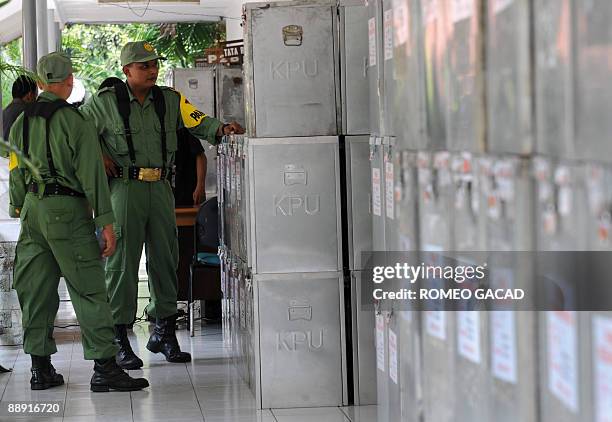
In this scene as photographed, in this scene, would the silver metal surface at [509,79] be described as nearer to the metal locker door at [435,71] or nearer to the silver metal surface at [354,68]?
the metal locker door at [435,71]

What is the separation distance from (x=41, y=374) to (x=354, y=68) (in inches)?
91.0

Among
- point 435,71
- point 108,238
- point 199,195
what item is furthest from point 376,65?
point 199,195

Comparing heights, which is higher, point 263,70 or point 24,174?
point 263,70

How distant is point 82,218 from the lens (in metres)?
5.31

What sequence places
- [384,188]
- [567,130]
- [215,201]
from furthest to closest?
[215,201] < [384,188] < [567,130]

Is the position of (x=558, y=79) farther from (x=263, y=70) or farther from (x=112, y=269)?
(x=112, y=269)

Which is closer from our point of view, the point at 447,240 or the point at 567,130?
the point at 567,130

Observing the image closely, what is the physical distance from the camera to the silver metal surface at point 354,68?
4.84m

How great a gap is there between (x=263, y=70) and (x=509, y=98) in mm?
2907

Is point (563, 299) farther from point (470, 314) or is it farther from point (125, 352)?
point (125, 352)

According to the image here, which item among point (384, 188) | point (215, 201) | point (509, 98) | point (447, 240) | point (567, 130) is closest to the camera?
point (567, 130)

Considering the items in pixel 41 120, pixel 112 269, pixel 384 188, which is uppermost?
pixel 41 120

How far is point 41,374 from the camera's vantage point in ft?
18.4


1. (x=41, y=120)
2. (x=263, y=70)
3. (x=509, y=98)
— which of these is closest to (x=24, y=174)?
(x=41, y=120)
